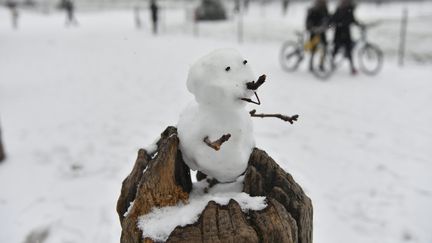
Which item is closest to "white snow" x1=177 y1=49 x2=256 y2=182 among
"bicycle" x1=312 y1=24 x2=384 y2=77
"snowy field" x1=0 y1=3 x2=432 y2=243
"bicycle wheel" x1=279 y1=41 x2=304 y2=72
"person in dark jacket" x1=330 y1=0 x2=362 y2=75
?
"snowy field" x1=0 y1=3 x2=432 y2=243

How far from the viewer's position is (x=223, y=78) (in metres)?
1.49

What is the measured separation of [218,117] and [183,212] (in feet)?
1.22

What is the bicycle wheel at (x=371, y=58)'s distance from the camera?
8781 mm

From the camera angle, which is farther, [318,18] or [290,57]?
[290,57]

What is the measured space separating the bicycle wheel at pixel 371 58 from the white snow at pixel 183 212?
796cm

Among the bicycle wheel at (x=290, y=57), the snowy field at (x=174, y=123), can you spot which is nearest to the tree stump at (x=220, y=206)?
the snowy field at (x=174, y=123)

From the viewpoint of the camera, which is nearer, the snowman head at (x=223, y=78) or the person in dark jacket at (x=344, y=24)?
the snowman head at (x=223, y=78)

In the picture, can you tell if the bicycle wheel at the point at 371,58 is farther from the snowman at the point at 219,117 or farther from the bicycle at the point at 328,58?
the snowman at the point at 219,117

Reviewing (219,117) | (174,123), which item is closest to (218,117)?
(219,117)

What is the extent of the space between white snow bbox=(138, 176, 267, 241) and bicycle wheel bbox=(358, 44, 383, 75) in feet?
26.1

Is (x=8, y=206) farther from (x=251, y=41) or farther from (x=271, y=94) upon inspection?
(x=251, y=41)

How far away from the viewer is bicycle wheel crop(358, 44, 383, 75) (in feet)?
28.8

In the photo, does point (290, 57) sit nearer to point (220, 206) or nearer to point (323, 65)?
point (323, 65)

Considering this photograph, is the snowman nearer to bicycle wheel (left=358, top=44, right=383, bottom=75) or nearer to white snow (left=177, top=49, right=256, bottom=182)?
white snow (left=177, top=49, right=256, bottom=182)
